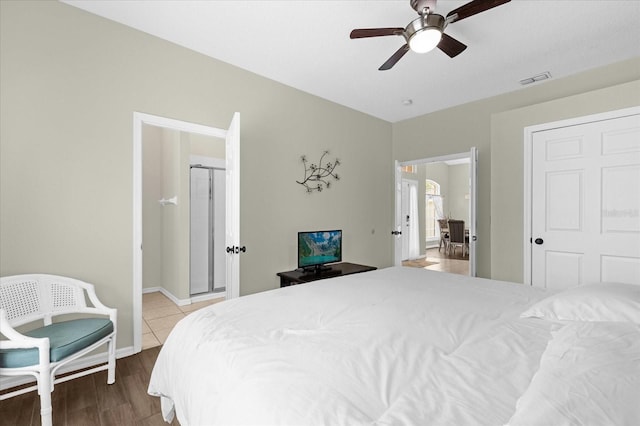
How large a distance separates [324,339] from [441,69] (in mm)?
3119

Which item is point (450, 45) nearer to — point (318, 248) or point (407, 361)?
point (407, 361)

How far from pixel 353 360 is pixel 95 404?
1.89 m

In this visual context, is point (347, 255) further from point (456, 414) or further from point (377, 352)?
point (456, 414)

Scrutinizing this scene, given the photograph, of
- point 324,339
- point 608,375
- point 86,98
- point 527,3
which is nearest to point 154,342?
point 86,98

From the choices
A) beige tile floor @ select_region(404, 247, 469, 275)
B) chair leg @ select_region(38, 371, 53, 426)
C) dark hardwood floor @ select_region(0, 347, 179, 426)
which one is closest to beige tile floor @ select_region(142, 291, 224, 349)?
dark hardwood floor @ select_region(0, 347, 179, 426)

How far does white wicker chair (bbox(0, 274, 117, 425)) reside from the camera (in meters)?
1.68

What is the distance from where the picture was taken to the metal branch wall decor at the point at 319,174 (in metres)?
3.96

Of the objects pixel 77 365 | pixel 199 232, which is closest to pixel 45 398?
pixel 77 365

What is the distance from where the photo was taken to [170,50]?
284cm

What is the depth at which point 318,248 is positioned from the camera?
3.68m

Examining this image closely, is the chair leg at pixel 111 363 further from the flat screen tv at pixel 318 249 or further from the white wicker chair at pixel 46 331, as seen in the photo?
the flat screen tv at pixel 318 249

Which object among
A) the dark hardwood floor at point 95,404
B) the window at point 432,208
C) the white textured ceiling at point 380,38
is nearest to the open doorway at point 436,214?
the window at point 432,208

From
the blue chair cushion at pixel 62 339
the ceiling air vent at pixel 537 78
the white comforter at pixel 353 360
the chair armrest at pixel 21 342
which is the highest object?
the ceiling air vent at pixel 537 78

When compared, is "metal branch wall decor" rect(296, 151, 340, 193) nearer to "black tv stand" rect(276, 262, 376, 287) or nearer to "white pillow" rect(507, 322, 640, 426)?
"black tv stand" rect(276, 262, 376, 287)
